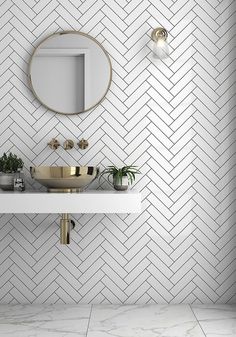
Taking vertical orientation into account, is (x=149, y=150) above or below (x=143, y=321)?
above

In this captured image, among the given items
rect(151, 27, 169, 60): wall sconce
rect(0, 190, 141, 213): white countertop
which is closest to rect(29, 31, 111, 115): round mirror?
rect(151, 27, 169, 60): wall sconce

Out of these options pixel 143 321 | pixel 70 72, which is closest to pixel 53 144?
pixel 70 72

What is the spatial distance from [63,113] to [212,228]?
4.60ft

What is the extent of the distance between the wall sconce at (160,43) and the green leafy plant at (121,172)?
855 mm

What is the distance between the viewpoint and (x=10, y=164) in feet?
11.7

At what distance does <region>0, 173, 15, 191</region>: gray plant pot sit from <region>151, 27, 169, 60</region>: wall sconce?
A: 4.54 ft

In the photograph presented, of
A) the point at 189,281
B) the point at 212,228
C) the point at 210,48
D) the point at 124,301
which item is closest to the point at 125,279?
the point at 124,301

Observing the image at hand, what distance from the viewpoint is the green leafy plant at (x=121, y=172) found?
11.7 feet

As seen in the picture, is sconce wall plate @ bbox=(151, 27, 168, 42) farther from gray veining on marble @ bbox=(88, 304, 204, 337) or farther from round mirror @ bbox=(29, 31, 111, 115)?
gray veining on marble @ bbox=(88, 304, 204, 337)

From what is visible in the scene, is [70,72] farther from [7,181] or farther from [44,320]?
[44,320]

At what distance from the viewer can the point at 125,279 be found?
3.78m

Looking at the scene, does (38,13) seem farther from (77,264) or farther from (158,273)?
(158,273)

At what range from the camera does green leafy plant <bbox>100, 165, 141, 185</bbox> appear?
3.56 metres

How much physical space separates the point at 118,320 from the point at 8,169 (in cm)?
128
